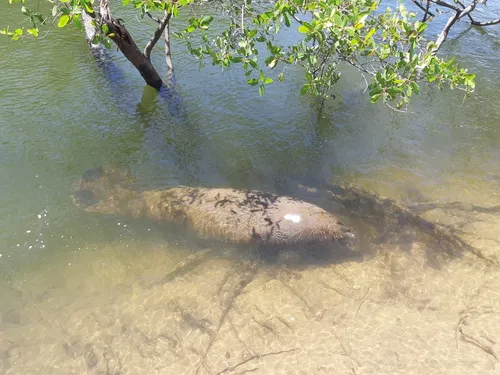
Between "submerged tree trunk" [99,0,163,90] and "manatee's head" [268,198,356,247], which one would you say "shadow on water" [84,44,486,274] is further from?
"submerged tree trunk" [99,0,163,90]

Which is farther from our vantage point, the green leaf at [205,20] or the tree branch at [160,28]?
the tree branch at [160,28]

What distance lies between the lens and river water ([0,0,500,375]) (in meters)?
4.77

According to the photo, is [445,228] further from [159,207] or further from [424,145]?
[159,207]

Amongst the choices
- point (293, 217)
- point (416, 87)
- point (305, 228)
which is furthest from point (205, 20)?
point (305, 228)

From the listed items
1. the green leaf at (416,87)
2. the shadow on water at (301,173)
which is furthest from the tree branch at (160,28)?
the green leaf at (416,87)

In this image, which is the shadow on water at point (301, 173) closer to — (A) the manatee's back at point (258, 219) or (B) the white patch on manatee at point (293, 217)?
(A) the manatee's back at point (258, 219)

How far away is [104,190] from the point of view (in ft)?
23.5

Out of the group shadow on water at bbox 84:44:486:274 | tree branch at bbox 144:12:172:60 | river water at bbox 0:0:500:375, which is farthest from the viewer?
tree branch at bbox 144:12:172:60

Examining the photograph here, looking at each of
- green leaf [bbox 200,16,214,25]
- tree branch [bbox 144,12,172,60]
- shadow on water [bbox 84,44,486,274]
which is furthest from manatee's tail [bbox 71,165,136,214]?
green leaf [bbox 200,16,214,25]

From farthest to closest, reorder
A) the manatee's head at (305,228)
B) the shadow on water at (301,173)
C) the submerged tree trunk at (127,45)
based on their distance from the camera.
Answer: the submerged tree trunk at (127,45) < the shadow on water at (301,173) < the manatee's head at (305,228)

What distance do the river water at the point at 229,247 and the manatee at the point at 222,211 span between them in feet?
0.80

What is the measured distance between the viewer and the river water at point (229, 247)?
15.7ft

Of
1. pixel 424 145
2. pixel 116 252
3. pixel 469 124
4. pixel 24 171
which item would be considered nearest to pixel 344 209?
pixel 424 145

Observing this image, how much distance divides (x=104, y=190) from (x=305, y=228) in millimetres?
3915
